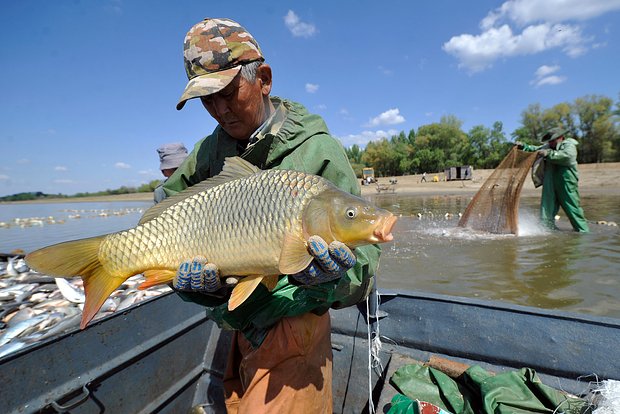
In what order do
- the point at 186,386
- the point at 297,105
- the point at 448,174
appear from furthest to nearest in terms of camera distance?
the point at 448,174
the point at 186,386
the point at 297,105

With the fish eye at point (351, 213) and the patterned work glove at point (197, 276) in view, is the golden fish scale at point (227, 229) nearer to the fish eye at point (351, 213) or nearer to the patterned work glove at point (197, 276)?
the patterned work glove at point (197, 276)

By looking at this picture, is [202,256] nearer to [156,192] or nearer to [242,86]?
[242,86]

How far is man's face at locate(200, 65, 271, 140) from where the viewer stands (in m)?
1.68

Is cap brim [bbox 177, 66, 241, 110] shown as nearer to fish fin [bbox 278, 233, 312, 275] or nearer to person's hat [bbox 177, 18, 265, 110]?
person's hat [bbox 177, 18, 265, 110]

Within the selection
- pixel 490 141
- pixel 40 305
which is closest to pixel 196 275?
pixel 40 305

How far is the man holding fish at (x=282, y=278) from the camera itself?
1.64m

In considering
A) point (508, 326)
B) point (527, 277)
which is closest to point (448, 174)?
point (527, 277)

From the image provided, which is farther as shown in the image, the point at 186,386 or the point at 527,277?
the point at 527,277

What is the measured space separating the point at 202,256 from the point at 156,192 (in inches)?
48.2

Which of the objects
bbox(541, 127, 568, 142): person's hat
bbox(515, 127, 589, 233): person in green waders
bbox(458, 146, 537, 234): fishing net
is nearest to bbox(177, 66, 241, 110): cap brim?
bbox(458, 146, 537, 234): fishing net

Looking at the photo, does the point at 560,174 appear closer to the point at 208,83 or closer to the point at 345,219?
the point at 345,219

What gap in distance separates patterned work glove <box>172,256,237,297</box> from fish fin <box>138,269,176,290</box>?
7cm

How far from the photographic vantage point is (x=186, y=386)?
117 inches

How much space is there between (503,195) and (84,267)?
359 inches
